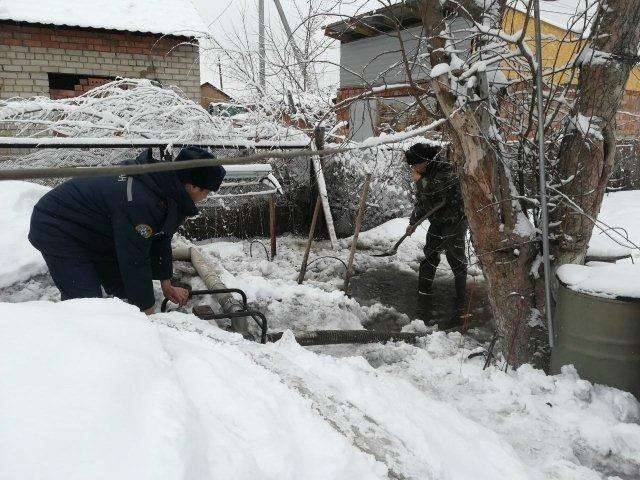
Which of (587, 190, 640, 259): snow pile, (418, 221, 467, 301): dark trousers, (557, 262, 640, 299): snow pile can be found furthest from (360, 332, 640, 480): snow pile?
(587, 190, 640, 259): snow pile

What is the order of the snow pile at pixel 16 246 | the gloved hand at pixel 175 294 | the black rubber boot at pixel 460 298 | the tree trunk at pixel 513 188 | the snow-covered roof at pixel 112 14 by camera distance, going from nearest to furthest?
the tree trunk at pixel 513 188
the gloved hand at pixel 175 294
the snow pile at pixel 16 246
the black rubber boot at pixel 460 298
the snow-covered roof at pixel 112 14

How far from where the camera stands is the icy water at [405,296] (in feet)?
17.9

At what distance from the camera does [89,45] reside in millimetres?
10906

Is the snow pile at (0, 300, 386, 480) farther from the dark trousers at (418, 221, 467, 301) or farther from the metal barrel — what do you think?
the dark trousers at (418, 221, 467, 301)

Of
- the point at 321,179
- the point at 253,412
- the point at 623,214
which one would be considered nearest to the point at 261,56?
the point at 321,179

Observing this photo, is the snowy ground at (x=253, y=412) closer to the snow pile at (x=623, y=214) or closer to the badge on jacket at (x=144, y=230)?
the badge on jacket at (x=144, y=230)

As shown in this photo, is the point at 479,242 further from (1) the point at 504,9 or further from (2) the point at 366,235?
(2) the point at 366,235

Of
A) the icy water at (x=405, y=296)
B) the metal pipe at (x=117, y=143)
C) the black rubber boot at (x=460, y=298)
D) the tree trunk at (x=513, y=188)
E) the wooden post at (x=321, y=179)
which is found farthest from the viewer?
the wooden post at (x=321, y=179)

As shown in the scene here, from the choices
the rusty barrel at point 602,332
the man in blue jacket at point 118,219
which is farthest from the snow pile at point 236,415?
the man in blue jacket at point 118,219

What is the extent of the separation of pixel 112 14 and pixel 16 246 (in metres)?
9.02

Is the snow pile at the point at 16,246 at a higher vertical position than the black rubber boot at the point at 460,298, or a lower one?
higher

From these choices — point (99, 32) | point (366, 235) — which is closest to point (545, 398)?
point (366, 235)

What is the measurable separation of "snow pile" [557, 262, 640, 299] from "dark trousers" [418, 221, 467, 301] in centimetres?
252

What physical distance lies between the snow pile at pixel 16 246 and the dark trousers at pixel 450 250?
4.22 m
